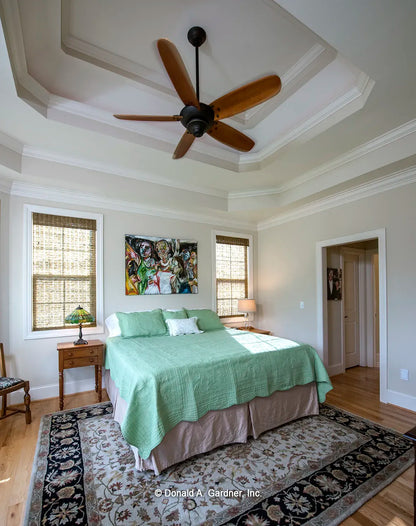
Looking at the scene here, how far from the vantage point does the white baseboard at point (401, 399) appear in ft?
9.89

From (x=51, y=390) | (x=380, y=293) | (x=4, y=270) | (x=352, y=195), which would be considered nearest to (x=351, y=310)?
(x=380, y=293)

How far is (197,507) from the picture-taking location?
5.72 ft

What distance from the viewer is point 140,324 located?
3.58 m

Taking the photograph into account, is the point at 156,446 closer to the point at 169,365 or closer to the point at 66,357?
the point at 169,365

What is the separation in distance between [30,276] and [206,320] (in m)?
2.34

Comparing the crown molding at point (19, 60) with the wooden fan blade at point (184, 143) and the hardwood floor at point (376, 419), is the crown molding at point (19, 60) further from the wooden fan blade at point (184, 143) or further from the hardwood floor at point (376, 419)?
the hardwood floor at point (376, 419)

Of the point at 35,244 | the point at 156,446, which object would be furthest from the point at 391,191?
the point at 35,244

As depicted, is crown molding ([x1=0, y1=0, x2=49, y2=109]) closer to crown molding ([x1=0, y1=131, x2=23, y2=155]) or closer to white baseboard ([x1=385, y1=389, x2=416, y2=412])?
crown molding ([x1=0, y1=131, x2=23, y2=155])

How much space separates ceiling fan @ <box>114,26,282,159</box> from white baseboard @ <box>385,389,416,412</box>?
3243mm

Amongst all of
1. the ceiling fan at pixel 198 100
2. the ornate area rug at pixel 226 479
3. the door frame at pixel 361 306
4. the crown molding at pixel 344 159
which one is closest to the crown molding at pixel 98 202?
the crown molding at pixel 344 159

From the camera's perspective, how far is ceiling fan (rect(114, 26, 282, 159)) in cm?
162

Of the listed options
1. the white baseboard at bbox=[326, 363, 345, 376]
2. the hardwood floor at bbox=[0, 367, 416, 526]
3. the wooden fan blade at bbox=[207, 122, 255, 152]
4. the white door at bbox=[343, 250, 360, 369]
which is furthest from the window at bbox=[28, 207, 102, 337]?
the white door at bbox=[343, 250, 360, 369]

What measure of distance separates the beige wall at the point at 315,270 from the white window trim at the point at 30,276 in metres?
2.87

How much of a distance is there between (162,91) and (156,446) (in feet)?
9.52
